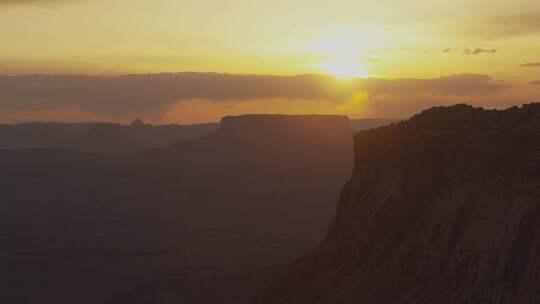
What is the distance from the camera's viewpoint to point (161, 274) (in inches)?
3467

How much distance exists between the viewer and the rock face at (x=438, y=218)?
34.6 metres

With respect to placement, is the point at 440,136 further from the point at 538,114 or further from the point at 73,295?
the point at 73,295

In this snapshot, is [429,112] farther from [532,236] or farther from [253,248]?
[253,248]

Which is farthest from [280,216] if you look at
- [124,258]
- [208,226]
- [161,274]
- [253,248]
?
[161,274]

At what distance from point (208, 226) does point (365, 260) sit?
84.6 metres

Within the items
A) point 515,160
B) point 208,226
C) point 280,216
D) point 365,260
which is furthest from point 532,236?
point 280,216

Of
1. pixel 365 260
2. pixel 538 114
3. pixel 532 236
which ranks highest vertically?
pixel 538 114

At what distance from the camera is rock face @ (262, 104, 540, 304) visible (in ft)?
113

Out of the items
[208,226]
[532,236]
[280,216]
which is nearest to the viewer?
[532,236]

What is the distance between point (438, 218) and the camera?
132ft

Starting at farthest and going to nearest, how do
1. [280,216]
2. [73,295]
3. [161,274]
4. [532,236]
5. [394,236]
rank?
[280,216]
[161,274]
[73,295]
[394,236]
[532,236]

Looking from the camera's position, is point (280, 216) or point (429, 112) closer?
point (429, 112)

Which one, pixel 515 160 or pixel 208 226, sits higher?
pixel 515 160

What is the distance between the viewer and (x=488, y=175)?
37.2 m
